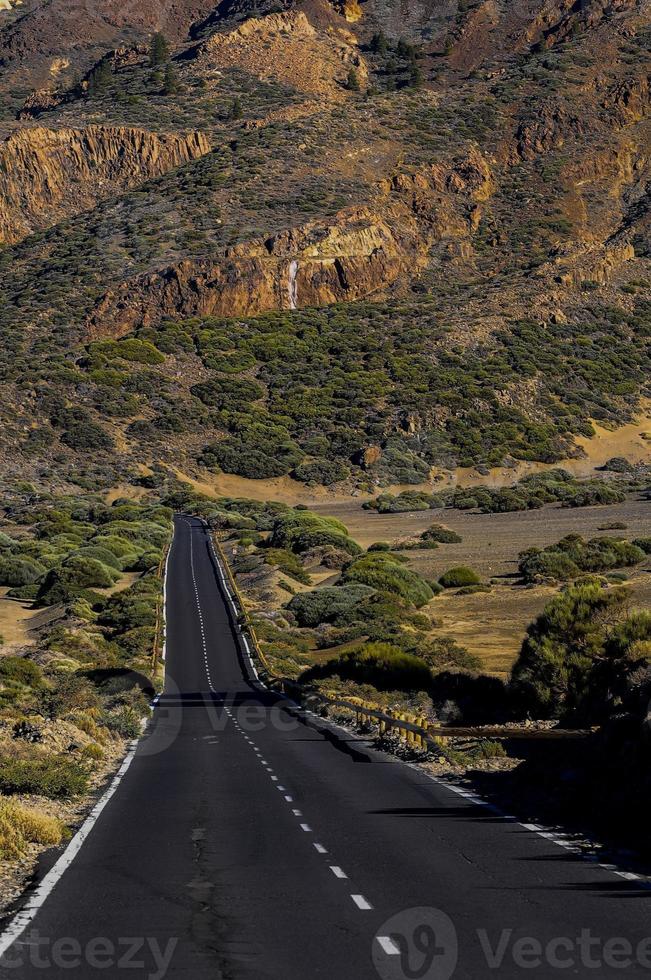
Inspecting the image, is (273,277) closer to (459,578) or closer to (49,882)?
(459,578)

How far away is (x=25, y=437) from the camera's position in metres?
100

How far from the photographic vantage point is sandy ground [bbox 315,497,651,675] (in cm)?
4031

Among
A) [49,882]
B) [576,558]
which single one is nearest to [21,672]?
[49,882]

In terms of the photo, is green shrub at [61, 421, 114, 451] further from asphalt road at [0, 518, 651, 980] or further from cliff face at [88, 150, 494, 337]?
asphalt road at [0, 518, 651, 980]

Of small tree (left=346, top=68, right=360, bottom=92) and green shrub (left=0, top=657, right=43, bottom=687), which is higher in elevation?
small tree (left=346, top=68, right=360, bottom=92)

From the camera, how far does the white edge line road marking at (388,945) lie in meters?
8.52

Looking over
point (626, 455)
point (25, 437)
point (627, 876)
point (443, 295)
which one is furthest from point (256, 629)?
point (443, 295)

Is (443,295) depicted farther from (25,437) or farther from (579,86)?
(25,437)

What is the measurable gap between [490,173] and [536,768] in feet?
456

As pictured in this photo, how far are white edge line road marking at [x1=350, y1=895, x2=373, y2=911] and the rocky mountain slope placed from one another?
91.0m

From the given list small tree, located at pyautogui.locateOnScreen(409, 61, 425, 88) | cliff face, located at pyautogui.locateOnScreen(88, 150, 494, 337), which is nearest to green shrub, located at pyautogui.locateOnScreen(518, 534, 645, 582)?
cliff face, located at pyautogui.locateOnScreen(88, 150, 494, 337)

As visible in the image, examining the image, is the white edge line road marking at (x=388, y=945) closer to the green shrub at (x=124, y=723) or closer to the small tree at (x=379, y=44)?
the green shrub at (x=124, y=723)

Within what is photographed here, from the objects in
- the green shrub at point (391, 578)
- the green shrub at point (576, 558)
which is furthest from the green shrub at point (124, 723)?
the green shrub at point (576, 558)

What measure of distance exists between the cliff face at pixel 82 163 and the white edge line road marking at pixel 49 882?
470 feet
